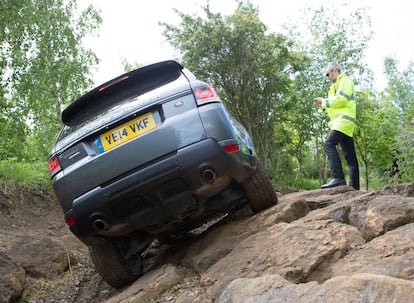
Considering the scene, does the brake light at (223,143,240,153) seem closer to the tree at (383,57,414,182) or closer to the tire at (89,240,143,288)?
the tire at (89,240,143,288)

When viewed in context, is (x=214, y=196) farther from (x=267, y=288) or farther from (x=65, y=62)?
(x=65, y=62)

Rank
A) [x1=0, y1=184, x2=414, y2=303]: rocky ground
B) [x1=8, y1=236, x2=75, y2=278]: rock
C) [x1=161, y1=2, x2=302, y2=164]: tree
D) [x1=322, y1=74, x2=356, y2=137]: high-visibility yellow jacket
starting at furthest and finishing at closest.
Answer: [x1=161, y1=2, x2=302, y2=164]: tree → [x1=322, y1=74, x2=356, y2=137]: high-visibility yellow jacket → [x1=8, y1=236, x2=75, y2=278]: rock → [x1=0, y1=184, x2=414, y2=303]: rocky ground

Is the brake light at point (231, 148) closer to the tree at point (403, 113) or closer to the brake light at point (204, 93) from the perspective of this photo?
the brake light at point (204, 93)

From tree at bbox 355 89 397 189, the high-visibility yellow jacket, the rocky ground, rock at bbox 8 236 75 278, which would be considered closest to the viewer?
the rocky ground

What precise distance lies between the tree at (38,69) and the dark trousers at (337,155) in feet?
18.7

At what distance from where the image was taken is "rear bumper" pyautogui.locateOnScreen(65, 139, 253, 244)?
3.06m

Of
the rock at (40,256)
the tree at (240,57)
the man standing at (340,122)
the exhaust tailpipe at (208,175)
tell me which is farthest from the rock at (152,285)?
the tree at (240,57)

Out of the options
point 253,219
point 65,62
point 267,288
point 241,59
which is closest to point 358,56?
point 241,59

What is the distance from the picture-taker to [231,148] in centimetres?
322

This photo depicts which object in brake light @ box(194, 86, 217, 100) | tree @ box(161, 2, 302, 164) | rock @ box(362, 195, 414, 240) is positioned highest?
tree @ box(161, 2, 302, 164)

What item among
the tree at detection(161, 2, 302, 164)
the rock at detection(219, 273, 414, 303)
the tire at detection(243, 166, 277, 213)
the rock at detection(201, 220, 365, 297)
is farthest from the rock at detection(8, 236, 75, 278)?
the tree at detection(161, 2, 302, 164)

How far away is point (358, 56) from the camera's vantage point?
733 inches

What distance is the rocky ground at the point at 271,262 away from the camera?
7.08ft

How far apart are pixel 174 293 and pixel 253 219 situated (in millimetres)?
1136
